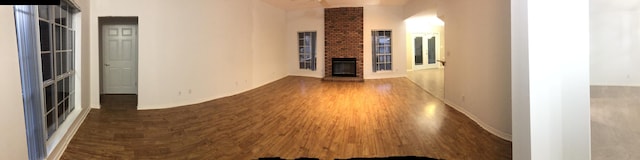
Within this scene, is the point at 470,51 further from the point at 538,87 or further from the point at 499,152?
the point at 538,87

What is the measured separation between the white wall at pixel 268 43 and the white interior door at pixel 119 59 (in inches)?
116

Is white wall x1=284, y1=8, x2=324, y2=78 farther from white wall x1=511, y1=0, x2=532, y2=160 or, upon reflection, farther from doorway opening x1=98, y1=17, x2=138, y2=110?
white wall x1=511, y1=0, x2=532, y2=160

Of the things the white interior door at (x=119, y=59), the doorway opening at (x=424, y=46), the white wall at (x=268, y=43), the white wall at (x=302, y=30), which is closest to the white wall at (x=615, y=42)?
the white wall at (x=268, y=43)

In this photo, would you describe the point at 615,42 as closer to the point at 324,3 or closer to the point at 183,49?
the point at 183,49

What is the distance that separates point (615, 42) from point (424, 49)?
13594 mm

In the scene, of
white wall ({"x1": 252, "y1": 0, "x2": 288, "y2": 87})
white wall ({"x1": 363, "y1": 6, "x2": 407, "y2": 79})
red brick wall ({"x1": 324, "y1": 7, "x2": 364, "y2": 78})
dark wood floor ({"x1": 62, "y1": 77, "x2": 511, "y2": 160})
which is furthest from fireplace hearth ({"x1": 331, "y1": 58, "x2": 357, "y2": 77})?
dark wood floor ({"x1": 62, "y1": 77, "x2": 511, "y2": 160})

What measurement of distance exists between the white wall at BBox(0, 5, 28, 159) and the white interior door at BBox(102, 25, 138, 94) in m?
5.80

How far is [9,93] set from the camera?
2.01m

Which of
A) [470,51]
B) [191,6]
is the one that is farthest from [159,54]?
[470,51]

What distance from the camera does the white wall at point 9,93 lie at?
6.32 ft

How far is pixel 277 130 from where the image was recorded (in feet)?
13.7

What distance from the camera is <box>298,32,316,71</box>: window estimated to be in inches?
473

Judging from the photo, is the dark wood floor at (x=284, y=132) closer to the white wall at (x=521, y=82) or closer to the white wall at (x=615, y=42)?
the white wall at (x=521, y=82)

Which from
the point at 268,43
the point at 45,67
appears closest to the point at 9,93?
the point at 45,67
